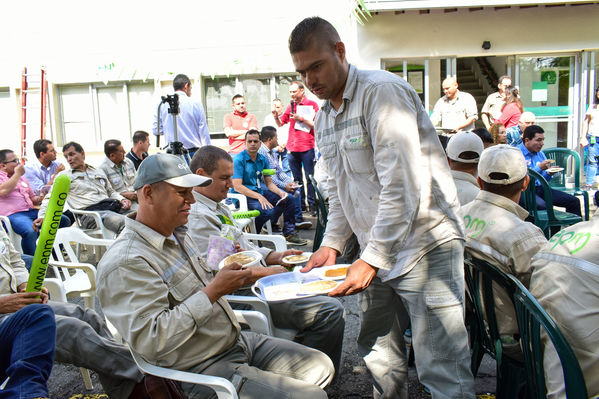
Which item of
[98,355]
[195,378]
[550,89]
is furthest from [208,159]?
[550,89]

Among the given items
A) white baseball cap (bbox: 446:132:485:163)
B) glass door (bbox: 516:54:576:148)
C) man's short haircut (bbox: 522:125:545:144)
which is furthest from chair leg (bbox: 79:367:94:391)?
glass door (bbox: 516:54:576:148)

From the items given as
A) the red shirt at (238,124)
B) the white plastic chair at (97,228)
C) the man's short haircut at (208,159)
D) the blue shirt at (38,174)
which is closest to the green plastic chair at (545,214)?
the man's short haircut at (208,159)

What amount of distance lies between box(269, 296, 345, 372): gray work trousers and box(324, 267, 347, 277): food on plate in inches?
28.6

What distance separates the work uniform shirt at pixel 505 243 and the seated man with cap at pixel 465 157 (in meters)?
0.95

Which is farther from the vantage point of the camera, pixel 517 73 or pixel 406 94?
pixel 517 73

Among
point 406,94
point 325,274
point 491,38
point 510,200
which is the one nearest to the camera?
point 406,94

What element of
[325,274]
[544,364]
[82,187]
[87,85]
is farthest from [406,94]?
[87,85]

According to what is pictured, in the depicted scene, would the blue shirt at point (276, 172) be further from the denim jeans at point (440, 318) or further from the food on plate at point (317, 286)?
the denim jeans at point (440, 318)

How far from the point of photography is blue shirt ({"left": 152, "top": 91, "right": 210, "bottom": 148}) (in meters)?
6.81

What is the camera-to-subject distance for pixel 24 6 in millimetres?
11789

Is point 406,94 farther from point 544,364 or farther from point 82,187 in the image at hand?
point 82,187

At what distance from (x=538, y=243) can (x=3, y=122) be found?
13.3m

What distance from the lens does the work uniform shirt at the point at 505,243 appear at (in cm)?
214

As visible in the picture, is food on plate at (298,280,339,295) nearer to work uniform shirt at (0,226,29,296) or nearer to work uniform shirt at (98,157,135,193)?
work uniform shirt at (0,226,29,296)
